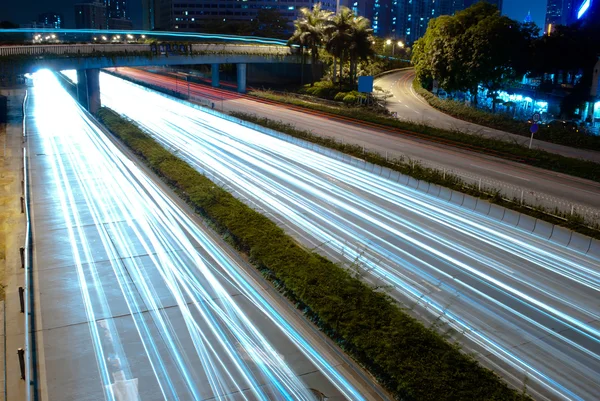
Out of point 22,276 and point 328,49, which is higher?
point 328,49

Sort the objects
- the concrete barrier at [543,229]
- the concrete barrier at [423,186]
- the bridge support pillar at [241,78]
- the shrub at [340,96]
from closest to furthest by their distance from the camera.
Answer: the concrete barrier at [543,229]
the concrete barrier at [423,186]
the shrub at [340,96]
the bridge support pillar at [241,78]

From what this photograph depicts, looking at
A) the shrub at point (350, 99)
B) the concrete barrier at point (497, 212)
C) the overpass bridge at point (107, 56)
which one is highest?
the overpass bridge at point (107, 56)

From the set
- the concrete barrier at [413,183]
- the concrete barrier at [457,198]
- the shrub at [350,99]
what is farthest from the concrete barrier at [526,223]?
the shrub at [350,99]

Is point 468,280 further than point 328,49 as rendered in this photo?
No

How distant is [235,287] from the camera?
14.0 metres

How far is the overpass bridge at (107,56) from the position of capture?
132 feet

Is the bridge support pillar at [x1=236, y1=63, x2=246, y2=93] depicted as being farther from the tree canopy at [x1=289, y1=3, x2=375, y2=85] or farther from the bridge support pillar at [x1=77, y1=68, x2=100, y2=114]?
the bridge support pillar at [x1=77, y1=68, x2=100, y2=114]

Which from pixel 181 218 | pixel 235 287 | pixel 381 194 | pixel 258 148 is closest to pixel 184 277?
pixel 235 287

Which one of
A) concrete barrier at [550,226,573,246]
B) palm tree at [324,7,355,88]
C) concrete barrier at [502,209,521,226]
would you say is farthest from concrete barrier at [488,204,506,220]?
palm tree at [324,7,355,88]

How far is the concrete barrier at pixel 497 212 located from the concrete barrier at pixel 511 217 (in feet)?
0.35

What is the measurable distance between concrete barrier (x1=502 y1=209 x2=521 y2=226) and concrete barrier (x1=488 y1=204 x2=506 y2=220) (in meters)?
0.11

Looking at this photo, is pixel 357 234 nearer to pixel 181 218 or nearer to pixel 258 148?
pixel 181 218

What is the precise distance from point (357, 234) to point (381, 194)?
5.13 m

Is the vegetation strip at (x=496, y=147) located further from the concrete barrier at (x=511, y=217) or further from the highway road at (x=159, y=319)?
the highway road at (x=159, y=319)
